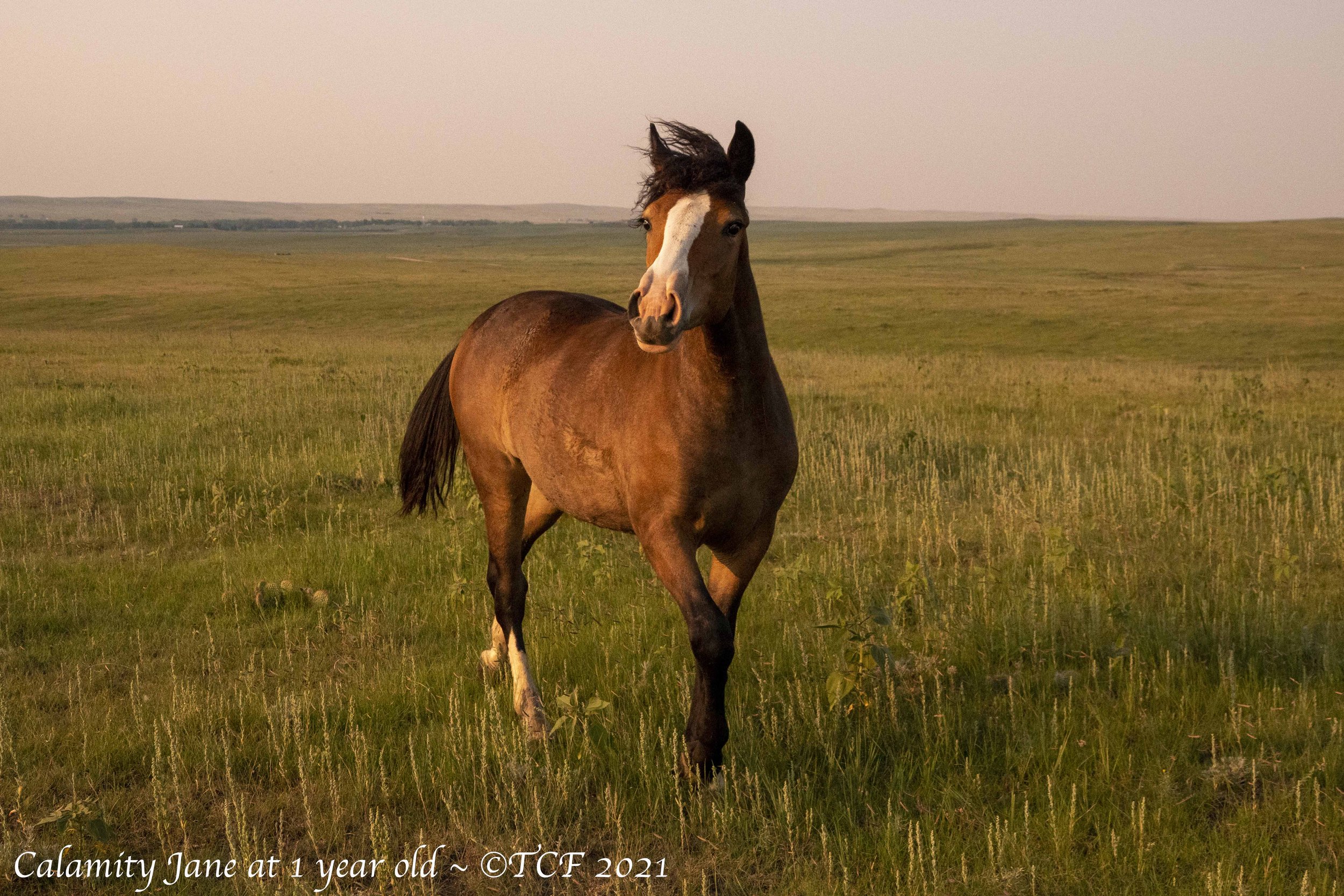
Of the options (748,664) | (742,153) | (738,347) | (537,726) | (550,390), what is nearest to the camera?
(742,153)

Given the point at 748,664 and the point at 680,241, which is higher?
the point at 680,241

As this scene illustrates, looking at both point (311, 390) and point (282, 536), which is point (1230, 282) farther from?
point (282, 536)

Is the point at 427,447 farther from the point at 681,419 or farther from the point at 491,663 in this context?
the point at 681,419

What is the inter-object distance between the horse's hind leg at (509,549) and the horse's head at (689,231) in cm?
217

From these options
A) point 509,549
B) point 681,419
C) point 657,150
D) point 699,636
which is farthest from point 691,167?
point 509,549

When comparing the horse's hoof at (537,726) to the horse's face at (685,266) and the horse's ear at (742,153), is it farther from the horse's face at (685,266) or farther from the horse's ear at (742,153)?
→ the horse's ear at (742,153)

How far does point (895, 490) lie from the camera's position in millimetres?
9766

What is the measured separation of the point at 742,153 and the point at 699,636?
6.46ft

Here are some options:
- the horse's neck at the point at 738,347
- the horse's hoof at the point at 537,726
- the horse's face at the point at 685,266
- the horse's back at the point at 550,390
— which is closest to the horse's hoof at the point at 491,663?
the horse's hoof at the point at 537,726

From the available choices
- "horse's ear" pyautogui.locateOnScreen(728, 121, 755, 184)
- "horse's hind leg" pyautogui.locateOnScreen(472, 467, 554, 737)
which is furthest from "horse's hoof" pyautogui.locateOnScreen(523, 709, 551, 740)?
"horse's ear" pyautogui.locateOnScreen(728, 121, 755, 184)

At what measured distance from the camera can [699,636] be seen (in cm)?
424

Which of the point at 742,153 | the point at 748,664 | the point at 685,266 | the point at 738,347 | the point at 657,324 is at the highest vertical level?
the point at 742,153

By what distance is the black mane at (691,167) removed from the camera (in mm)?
4105

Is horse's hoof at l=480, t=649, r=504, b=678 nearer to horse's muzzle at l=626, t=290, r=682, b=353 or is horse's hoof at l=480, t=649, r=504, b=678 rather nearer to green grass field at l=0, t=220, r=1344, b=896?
green grass field at l=0, t=220, r=1344, b=896
